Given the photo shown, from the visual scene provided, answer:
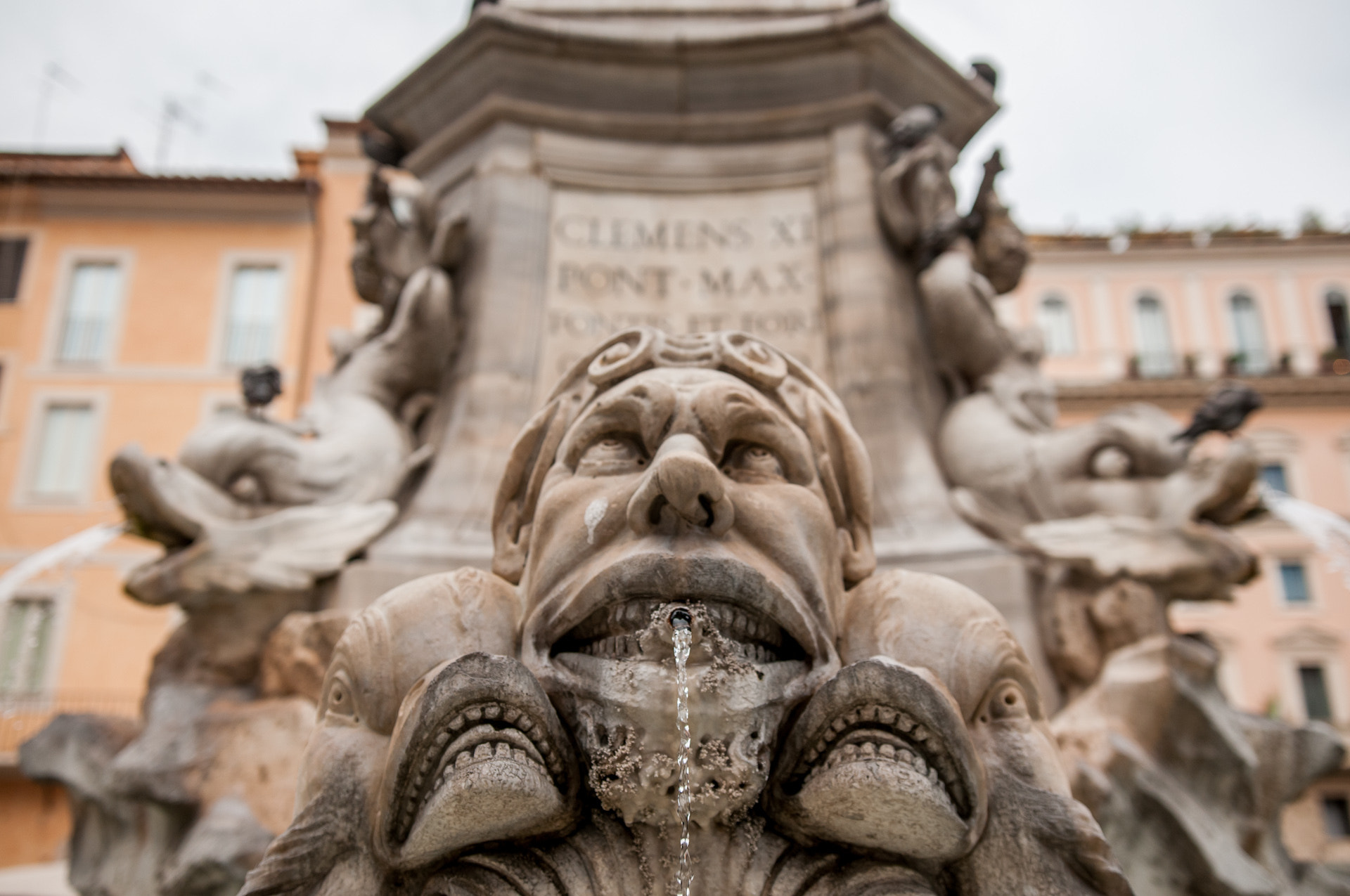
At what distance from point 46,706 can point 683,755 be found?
18954mm

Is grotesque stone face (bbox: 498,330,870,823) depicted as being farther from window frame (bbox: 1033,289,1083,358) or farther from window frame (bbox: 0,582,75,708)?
window frame (bbox: 1033,289,1083,358)

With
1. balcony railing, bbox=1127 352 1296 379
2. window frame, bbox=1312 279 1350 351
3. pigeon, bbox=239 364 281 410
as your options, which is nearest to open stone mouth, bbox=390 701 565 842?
pigeon, bbox=239 364 281 410

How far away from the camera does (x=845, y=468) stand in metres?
2.66

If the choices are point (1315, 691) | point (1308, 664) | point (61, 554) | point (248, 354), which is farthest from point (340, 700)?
point (1315, 691)

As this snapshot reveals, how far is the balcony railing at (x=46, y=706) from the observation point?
16.9 m

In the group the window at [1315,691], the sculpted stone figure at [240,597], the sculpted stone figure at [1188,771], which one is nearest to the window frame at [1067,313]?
the window at [1315,691]

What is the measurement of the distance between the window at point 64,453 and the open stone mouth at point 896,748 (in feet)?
68.8

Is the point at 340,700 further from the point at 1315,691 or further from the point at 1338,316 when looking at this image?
A: the point at 1338,316

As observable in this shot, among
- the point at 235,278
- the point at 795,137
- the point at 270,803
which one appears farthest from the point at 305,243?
the point at 270,803

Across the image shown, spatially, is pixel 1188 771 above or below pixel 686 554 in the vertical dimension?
below

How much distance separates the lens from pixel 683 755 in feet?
6.54

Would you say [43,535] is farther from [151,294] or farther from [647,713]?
[647,713]

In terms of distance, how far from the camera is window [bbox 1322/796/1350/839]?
22031 millimetres

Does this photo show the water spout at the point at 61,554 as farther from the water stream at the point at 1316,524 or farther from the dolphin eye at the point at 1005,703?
the water stream at the point at 1316,524
